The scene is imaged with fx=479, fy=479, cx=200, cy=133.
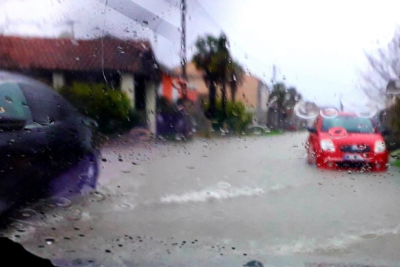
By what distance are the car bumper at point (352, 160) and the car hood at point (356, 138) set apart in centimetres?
10

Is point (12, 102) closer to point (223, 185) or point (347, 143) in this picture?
point (223, 185)

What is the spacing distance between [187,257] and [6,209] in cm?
155

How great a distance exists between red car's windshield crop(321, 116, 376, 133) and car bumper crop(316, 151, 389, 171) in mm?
210

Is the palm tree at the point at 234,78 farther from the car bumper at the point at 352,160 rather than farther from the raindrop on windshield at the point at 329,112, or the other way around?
the car bumper at the point at 352,160

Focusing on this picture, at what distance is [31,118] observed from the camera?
4.11 m

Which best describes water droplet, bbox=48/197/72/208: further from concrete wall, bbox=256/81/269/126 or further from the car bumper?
the car bumper

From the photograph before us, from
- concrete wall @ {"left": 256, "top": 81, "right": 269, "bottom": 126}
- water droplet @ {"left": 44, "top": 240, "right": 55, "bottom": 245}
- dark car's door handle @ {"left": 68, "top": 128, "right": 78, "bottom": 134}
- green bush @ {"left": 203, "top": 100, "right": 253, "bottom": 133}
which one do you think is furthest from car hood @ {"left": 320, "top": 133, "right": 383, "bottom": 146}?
water droplet @ {"left": 44, "top": 240, "right": 55, "bottom": 245}

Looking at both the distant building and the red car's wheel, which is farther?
the red car's wheel

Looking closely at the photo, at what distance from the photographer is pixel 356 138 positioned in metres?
3.86

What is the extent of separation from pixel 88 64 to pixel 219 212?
1635 mm

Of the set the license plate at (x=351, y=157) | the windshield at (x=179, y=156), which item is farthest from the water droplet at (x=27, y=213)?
the license plate at (x=351, y=157)

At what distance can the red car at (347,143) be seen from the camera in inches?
150

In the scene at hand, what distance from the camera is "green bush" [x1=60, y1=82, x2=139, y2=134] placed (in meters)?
3.92

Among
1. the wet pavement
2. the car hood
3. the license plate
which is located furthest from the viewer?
the license plate
